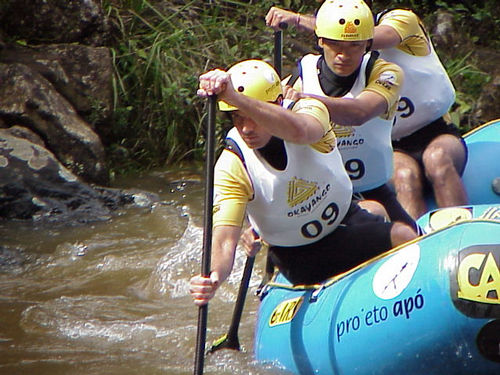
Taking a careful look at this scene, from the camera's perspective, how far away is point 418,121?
5477 mm

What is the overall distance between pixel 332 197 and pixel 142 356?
1.34 metres

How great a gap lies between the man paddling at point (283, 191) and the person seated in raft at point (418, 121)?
0.98 m

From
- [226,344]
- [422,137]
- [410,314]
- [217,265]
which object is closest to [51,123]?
[422,137]

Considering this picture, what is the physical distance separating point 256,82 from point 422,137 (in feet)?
5.79

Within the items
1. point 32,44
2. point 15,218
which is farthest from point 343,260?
point 32,44

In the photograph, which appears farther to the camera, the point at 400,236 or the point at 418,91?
the point at 418,91

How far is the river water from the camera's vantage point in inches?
193

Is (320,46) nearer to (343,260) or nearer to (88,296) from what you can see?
(343,260)

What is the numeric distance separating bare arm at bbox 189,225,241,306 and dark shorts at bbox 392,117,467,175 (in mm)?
1749

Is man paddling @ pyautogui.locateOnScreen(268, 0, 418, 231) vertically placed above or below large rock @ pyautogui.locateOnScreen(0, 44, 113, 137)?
above

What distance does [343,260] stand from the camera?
14.1ft

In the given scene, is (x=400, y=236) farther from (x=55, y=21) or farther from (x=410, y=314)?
(x=55, y=21)

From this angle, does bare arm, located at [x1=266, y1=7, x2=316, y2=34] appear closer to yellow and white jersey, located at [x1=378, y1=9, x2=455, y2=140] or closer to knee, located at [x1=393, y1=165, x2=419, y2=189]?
yellow and white jersey, located at [x1=378, y1=9, x2=455, y2=140]

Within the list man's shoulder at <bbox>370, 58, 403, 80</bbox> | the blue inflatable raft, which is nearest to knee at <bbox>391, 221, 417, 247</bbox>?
Result: the blue inflatable raft
